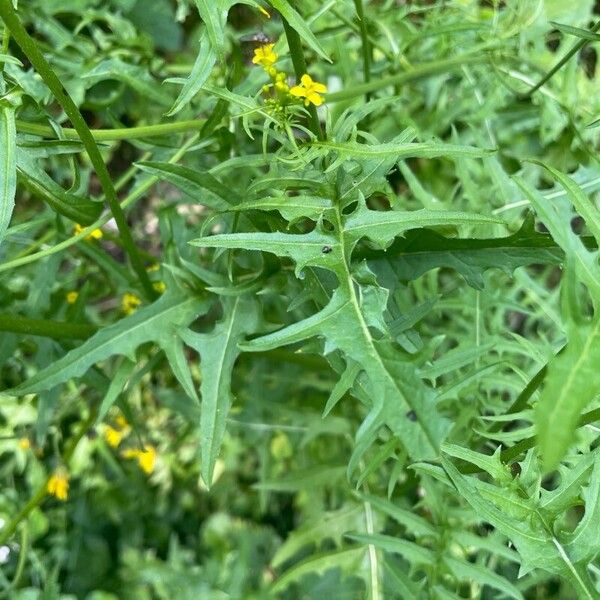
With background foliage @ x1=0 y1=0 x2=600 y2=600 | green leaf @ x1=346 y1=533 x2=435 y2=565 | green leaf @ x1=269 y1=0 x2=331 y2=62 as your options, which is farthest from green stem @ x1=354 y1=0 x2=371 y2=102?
green leaf @ x1=346 y1=533 x2=435 y2=565

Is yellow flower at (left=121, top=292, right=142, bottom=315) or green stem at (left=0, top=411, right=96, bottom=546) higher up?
yellow flower at (left=121, top=292, right=142, bottom=315)

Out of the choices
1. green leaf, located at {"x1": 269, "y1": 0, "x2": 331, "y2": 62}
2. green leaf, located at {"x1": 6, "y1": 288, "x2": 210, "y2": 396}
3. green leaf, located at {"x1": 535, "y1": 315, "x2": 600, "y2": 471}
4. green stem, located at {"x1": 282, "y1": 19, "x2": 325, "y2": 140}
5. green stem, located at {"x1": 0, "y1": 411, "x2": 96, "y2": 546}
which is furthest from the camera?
green stem, located at {"x1": 0, "y1": 411, "x2": 96, "y2": 546}

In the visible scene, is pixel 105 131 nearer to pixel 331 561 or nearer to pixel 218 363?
pixel 218 363

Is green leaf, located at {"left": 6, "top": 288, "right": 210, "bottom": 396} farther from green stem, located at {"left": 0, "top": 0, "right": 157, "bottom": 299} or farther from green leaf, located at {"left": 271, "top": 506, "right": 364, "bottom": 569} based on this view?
green leaf, located at {"left": 271, "top": 506, "right": 364, "bottom": 569}

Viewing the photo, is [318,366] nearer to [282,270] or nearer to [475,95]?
[282,270]

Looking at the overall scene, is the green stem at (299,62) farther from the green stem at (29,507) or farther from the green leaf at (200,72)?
the green stem at (29,507)

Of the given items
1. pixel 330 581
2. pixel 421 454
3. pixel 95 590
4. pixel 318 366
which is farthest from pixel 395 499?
pixel 95 590
